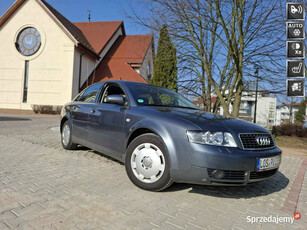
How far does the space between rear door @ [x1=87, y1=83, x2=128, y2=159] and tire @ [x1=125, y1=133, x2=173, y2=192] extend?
1.26ft

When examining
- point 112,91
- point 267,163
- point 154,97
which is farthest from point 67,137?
point 267,163

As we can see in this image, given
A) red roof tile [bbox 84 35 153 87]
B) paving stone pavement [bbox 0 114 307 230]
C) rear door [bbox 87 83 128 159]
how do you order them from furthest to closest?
red roof tile [bbox 84 35 153 87]
rear door [bbox 87 83 128 159]
paving stone pavement [bbox 0 114 307 230]

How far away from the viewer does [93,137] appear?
4141 millimetres

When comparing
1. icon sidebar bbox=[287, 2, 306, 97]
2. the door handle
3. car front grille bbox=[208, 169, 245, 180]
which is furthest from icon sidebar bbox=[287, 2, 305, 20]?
the door handle

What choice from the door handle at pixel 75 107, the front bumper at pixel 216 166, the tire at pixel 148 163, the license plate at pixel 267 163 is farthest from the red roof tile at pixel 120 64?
the front bumper at pixel 216 166

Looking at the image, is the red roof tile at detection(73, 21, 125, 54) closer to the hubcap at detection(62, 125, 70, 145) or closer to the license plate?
the hubcap at detection(62, 125, 70, 145)

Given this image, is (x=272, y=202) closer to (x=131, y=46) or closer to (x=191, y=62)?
(x=191, y=62)

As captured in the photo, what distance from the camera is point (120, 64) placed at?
25.0 m

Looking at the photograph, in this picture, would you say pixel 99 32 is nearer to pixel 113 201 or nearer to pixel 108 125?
pixel 108 125

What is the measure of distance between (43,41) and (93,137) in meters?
22.1

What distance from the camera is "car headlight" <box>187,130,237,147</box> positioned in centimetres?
265

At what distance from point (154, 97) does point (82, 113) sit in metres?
1.60

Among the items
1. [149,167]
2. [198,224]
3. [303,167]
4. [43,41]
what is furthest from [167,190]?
[43,41]
